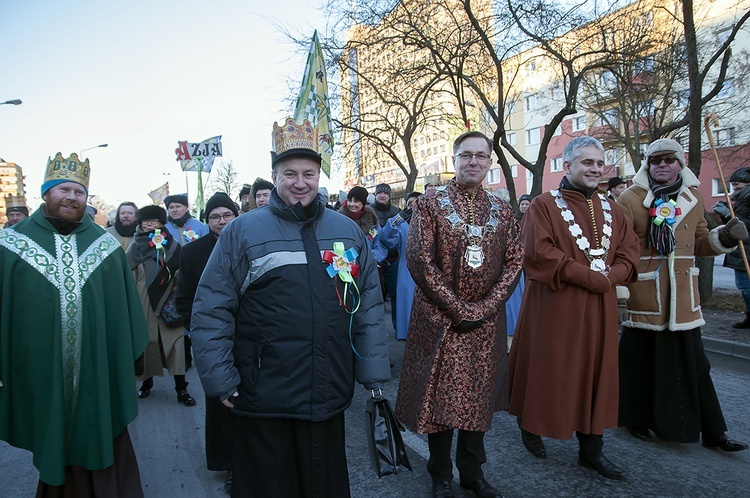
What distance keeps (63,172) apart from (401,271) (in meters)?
3.20

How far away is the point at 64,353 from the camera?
287 cm

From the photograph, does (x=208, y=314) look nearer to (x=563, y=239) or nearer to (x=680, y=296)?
(x=563, y=239)

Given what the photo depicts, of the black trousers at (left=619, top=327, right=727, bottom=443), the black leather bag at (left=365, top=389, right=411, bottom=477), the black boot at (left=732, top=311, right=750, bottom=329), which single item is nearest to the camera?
the black leather bag at (left=365, top=389, right=411, bottom=477)

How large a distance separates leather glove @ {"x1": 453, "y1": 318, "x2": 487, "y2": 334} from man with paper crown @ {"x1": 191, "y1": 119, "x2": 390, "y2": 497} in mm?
596

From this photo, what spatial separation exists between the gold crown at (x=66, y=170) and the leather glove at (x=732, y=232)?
4509mm

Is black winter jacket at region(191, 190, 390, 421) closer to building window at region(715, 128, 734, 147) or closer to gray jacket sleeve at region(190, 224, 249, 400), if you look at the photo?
gray jacket sleeve at region(190, 224, 249, 400)

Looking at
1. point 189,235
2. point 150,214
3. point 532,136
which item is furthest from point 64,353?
point 532,136

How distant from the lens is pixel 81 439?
2.84 metres

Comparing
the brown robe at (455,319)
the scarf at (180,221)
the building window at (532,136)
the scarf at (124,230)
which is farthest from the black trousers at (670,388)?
the building window at (532,136)

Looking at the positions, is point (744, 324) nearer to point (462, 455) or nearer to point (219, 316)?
point (462, 455)

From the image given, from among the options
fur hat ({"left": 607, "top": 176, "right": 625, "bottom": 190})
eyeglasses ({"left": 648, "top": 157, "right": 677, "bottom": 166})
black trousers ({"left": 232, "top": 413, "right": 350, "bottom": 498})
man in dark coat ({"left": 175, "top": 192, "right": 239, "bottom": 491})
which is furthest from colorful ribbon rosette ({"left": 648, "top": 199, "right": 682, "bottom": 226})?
fur hat ({"left": 607, "top": 176, "right": 625, "bottom": 190})

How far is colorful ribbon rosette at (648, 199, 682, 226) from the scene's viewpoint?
3.75m

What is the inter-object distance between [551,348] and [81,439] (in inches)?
115

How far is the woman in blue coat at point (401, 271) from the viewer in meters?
5.16
